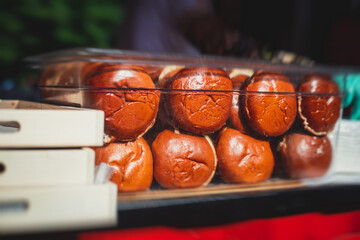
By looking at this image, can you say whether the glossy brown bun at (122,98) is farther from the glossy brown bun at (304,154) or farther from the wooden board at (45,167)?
the glossy brown bun at (304,154)

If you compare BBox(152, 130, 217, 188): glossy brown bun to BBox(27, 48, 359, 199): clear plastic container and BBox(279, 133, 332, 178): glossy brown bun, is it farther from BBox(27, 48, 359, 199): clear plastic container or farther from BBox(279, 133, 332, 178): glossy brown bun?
BBox(279, 133, 332, 178): glossy brown bun

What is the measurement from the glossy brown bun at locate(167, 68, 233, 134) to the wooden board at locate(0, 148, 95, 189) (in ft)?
→ 0.96

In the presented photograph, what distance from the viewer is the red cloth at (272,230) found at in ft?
2.58

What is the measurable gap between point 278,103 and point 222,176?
0.29 m

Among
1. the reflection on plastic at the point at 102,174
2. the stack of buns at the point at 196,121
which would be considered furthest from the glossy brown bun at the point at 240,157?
the reflection on plastic at the point at 102,174

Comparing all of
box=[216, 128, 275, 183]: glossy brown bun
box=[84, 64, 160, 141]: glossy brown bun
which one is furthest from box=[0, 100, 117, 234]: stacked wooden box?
box=[216, 128, 275, 183]: glossy brown bun

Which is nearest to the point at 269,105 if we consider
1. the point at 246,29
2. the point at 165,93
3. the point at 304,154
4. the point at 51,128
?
the point at 304,154

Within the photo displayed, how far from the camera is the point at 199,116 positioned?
91 cm

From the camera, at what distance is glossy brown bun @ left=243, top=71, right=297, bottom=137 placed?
952mm

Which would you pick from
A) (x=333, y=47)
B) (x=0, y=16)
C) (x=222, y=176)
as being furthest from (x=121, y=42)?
(x=0, y=16)

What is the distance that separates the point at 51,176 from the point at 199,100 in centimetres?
45

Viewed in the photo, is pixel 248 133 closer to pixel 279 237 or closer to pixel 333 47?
pixel 279 237

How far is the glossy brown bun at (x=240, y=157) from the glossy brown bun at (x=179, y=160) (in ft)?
0.18

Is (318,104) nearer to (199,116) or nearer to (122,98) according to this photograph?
(199,116)
